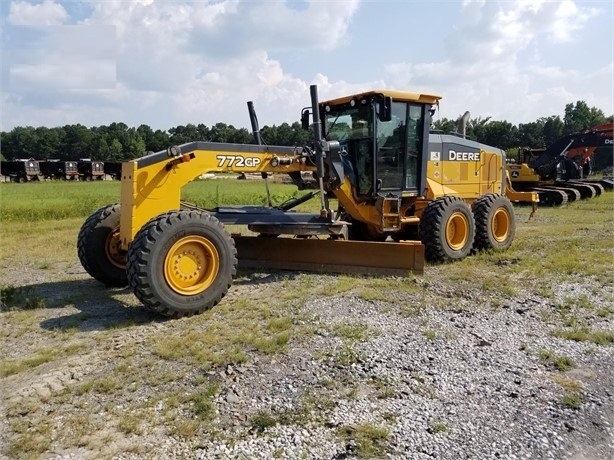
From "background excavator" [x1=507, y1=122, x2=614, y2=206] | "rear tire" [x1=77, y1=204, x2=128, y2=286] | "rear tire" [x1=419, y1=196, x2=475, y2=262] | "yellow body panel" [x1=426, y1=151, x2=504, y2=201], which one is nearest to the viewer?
"rear tire" [x1=77, y1=204, x2=128, y2=286]

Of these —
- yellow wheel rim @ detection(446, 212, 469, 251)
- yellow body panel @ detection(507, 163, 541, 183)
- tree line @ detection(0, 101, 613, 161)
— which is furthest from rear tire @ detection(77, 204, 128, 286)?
tree line @ detection(0, 101, 613, 161)

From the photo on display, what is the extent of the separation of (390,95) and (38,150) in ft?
275

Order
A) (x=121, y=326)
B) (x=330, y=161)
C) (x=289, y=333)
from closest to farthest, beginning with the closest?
1. (x=289, y=333)
2. (x=121, y=326)
3. (x=330, y=161)

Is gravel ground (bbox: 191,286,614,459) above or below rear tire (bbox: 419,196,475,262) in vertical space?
below

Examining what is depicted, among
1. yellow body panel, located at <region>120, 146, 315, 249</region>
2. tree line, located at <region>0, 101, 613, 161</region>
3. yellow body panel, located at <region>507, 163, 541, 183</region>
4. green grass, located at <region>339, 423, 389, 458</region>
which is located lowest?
green grass, located at <region>339, 423, 389, 458</region>

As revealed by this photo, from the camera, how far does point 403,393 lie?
3900 mm

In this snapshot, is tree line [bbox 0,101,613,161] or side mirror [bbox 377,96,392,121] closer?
side mirror [bbox 377,96,392,121]

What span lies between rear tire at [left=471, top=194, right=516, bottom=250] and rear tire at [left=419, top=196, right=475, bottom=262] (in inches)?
22.5

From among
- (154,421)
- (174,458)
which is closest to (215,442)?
(174,458)

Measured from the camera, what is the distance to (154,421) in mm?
3465

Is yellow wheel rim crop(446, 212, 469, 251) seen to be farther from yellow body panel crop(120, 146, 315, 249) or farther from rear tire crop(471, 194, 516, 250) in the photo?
yellow body panel crop(120, 146, 315, 249)

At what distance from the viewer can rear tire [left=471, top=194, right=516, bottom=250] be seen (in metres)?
9.31

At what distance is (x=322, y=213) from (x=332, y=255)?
62cm

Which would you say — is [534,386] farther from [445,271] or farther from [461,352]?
[445,271]
